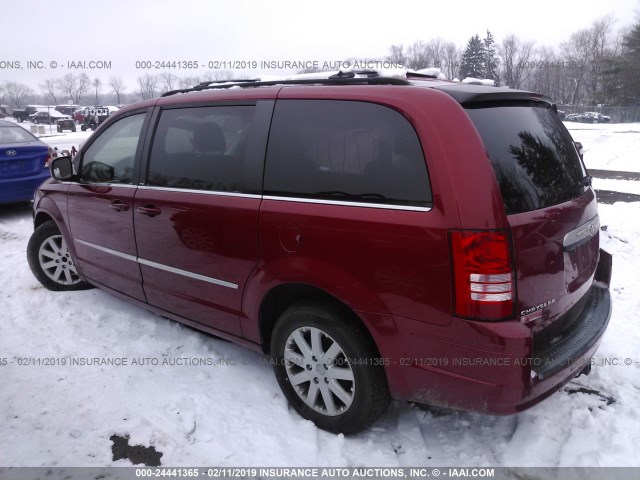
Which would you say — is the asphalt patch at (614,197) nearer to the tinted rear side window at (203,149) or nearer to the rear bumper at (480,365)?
the rear bumper at (480,365)

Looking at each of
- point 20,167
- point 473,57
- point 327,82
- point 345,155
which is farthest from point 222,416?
point 473,57

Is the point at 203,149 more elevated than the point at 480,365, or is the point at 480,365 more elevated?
the point at 203,149

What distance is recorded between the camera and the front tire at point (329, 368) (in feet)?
8.09

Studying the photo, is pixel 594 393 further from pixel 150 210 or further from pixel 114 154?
pixel 114 154

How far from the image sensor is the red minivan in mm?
2088

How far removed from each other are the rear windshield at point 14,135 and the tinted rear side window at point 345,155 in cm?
713

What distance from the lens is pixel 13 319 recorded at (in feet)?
13.7

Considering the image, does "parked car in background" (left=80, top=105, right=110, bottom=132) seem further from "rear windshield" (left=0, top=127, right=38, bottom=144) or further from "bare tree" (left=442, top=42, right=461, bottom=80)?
"bare tree" (left=442, top=42, right=461, bottom=80)

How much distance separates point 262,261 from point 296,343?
507 mm

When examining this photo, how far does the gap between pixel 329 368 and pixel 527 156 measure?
1492 millimetres

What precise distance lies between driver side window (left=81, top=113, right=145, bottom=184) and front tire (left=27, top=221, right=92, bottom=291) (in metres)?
0.95

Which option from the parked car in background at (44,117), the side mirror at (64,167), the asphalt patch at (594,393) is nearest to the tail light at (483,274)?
the asphalt patch at (594,393)

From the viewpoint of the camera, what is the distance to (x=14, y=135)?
8156 mm

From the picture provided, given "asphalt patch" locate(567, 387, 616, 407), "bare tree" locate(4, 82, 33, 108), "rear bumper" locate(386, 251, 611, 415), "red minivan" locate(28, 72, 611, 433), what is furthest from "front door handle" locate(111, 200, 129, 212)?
"bare tree" locate(4, 82, 33, 108)
